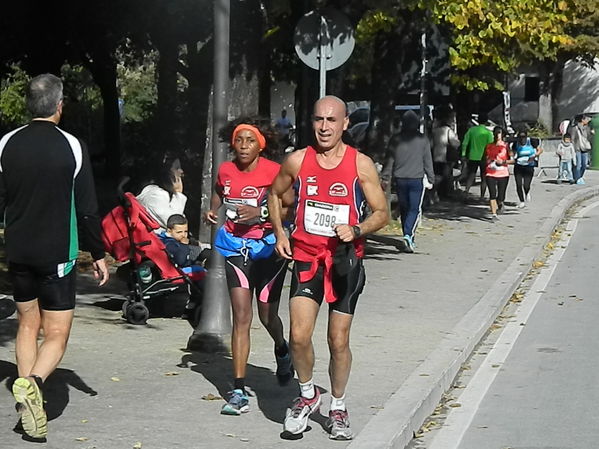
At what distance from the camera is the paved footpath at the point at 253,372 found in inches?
292

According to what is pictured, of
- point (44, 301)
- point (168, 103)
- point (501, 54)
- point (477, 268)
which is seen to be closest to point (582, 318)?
point (477, 268)

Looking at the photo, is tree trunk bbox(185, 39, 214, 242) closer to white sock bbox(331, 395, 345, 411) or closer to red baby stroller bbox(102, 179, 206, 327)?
red baby stroller bbox(102, 179, 206, 327)

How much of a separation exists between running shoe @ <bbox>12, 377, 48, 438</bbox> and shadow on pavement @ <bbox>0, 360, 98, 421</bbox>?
2.47 feet

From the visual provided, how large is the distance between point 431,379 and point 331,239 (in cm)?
234

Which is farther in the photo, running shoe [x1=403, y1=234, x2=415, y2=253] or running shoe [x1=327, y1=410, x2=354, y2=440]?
running shoe [x1=403, y1=234, x2=415, y2=253]

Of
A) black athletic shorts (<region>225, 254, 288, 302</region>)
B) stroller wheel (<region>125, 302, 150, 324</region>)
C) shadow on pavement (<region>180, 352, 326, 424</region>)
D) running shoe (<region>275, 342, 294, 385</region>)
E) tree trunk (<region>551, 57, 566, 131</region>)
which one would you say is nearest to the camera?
black athletic shorts (<region>225, 254, 288, 302</region>)

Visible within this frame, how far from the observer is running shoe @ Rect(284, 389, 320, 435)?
7266 mm

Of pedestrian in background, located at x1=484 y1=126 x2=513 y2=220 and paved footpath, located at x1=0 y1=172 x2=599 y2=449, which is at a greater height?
pedestrian in background, located at x1=484 y1=126 x2=513 y2=220

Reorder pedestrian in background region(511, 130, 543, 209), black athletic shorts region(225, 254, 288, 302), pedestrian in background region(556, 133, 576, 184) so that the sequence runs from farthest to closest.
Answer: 1. pedestrian in background region(556, 133, 576, 184)
2. pedestrian in background region(511, 130, 543, 209)
3. black athletic shorts region(225, 254, 288, 302)

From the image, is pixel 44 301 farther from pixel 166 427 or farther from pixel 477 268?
pixel 477 268

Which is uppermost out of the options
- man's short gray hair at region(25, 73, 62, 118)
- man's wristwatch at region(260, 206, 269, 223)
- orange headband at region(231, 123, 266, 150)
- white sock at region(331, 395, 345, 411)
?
man's short gray hair at region(25, 73, 62, 118)

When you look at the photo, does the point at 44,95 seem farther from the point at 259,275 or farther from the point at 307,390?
the point at 307,390

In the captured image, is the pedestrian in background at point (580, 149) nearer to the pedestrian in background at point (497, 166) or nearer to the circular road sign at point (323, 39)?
the pedestrian in background at point (497, 166)

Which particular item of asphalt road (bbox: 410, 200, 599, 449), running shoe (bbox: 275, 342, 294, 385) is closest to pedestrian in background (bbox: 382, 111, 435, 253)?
asphalt road (bbox: 410, 200, 599, 449)
